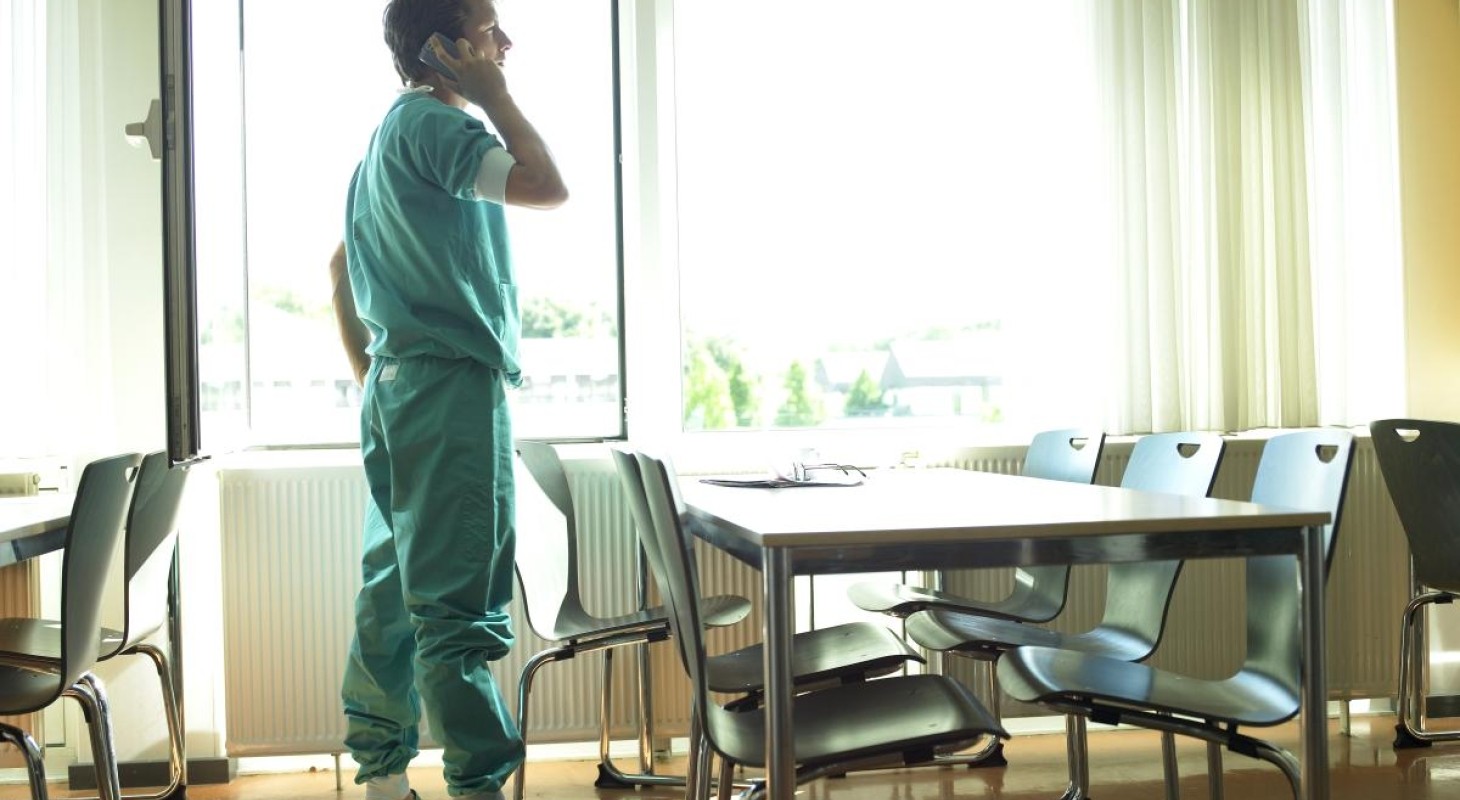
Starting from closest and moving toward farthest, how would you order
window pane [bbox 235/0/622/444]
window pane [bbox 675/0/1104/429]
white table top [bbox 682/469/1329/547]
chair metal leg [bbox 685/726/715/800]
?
white table top [bbox 682/469/1329/547]
chair metal leg [bbox 685/726/715/800]
window pane [bbox 235/0/622/444]
window pane [bbox 675/0/1104/429]

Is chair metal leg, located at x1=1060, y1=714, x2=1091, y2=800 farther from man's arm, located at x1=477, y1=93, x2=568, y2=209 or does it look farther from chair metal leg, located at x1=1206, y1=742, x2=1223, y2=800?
man's arm, located at x1=477, y1=93, x2=568, y2=209

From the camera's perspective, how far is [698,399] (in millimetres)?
3936

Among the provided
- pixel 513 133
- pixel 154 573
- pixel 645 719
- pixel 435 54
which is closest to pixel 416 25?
pixel 435 54

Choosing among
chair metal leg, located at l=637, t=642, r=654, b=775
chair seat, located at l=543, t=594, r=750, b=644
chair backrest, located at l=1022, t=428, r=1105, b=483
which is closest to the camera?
chair seat, located at l=543, t=594, r=750, b=644

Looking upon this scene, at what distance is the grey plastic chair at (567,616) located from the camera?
293 cm

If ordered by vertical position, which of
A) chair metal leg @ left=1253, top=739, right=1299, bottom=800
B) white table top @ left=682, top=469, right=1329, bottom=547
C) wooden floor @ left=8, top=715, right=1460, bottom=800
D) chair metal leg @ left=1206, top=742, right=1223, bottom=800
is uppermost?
white table top @ left=682, top=469, right=1329, bottom=547

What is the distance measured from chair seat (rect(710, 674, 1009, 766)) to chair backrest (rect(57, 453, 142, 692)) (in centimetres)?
122

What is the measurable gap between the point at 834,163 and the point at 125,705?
243cm

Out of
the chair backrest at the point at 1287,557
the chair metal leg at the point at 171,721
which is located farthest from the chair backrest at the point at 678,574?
the chair metal leg at the point at 171,721

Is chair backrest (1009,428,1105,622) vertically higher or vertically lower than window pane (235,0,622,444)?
lower

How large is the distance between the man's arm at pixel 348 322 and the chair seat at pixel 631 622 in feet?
2.35

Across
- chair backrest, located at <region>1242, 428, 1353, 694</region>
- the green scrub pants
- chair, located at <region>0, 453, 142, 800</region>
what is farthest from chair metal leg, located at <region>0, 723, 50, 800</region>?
chair backrest, located at <region>1242, 428, 1353, 694</region>

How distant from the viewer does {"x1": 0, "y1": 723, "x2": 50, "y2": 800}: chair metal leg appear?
2166 millimetres

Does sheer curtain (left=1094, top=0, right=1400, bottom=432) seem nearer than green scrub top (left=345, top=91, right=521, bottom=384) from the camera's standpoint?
No
